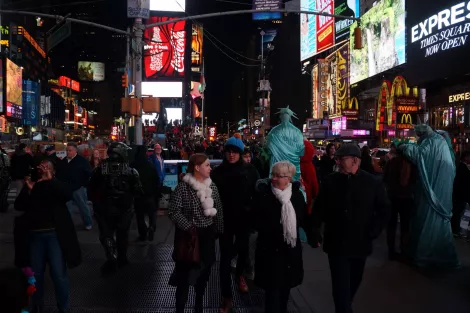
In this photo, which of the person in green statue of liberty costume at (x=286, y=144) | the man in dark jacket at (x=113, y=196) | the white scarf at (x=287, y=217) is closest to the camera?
the white scarf at (x=287, y=217)

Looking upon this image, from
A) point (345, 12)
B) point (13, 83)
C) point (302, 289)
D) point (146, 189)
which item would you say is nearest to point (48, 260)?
point (302, 289)

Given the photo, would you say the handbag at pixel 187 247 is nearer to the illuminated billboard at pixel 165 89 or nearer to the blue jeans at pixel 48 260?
the blue jeans at pixel 48 260

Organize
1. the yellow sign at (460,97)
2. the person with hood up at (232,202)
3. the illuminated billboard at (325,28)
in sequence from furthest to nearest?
the illuminated billboard at (325,28)
the yellow sign at (460,97)
the person with hood up at (232,202)

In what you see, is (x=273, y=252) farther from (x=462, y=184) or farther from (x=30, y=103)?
(x=30, y=103)

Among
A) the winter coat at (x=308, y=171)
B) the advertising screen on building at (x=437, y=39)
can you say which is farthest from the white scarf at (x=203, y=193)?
the advertising screen on building at (x=437, y=39)

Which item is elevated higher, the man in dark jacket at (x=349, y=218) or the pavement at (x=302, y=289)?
the man in dark jacket at (x=349, y=218)

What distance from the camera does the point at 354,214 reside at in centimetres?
461

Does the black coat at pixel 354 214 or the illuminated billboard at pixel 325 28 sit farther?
the illuminated billboard at pixel 325 28

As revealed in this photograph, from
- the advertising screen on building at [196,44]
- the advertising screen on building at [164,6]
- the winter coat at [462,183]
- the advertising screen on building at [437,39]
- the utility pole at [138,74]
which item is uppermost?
the advertising screen on building at [196,44]

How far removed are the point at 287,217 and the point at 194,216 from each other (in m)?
1.01

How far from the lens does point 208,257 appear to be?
505 cm

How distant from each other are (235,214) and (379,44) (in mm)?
32355

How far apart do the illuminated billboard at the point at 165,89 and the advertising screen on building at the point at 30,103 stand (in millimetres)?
18130

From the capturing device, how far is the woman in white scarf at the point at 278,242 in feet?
14.5
